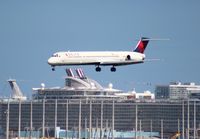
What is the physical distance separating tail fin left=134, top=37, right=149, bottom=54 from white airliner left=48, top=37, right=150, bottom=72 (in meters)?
6.02

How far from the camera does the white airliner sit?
488ft

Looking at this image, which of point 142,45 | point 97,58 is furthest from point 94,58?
point 142,45

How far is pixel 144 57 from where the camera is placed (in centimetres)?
14988

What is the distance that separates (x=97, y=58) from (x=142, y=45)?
39.0ft

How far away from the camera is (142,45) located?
16088 cm

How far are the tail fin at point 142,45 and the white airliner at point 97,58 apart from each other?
6.02 meters

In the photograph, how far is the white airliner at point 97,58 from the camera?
148625 millimetres

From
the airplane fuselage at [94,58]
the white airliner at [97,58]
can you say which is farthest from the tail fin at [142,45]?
the airplane fuselage at [94,58]

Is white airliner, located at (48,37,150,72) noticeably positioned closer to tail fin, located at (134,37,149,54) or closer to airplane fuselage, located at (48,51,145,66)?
airplane fuselage, located at (48,51,145,66)

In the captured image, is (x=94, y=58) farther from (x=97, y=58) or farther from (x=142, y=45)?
(x=142, y=45)

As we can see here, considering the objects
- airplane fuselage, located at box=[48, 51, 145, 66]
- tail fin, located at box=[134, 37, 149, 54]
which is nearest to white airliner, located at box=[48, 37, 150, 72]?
airplane fuselage, located at box=[48, 51, 145, 66]

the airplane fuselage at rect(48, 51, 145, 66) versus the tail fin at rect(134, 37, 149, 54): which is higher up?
the tail fin at rect(134, 37, 149, 54)

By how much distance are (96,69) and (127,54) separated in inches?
207

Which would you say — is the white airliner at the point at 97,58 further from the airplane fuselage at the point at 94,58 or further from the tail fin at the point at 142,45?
the tail fin at the point at 142,45
